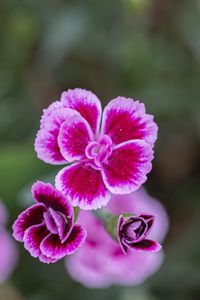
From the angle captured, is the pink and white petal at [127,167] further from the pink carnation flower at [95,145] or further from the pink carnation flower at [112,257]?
the pink carnation flower at [112,257]

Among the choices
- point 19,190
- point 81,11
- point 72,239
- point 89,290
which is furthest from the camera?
point 81,11

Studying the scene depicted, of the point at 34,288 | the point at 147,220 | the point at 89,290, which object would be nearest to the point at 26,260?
the point at 34,288

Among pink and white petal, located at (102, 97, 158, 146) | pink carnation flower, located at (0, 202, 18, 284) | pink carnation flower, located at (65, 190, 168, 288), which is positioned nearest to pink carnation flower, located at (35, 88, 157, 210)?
pink and white petal, located at (102, 97, 158, 146)

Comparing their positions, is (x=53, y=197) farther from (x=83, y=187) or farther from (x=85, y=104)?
(x=85, y=104)

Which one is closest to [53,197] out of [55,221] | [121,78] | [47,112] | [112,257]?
[55,221]

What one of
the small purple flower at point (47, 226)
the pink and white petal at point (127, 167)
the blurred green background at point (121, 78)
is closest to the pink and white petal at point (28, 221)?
the small purple flower at point (47, 226)

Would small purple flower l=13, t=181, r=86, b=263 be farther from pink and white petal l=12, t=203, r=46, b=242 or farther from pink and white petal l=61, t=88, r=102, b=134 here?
pink and white petal l=61, t=88, r=102, b=134

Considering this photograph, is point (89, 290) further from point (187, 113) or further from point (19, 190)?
point (187, 113)
